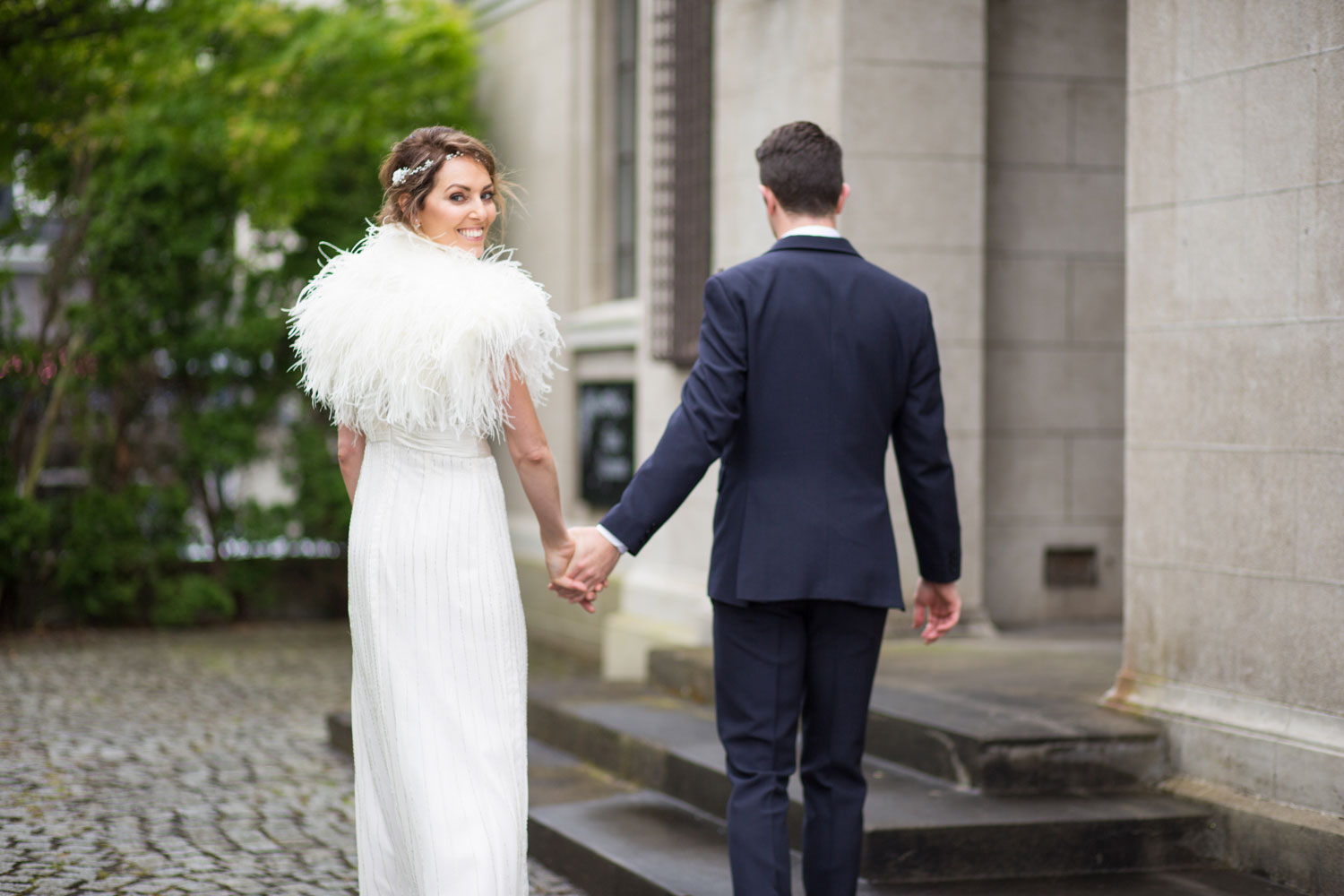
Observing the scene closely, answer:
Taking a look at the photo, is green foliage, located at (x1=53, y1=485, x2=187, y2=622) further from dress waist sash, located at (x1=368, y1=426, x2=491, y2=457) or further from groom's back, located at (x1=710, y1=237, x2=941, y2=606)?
groom's back, located at (x1=710, y1=237, x2=941, y2=606)

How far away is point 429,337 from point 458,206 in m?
0.36

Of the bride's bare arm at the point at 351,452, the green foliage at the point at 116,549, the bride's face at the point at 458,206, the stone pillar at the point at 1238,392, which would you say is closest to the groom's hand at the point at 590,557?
the bride's bare arm at the point at 351,452

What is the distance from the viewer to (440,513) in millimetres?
3746

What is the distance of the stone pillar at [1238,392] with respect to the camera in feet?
15.7

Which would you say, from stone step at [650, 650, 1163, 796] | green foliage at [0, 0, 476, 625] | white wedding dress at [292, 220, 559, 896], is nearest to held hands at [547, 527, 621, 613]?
white wedding dress at [292, 220, 559, 896]

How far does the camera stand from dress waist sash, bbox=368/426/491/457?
12.3ft

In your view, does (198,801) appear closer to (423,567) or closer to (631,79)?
(423,567)

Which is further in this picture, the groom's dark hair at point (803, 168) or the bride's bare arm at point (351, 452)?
the bride's bare arm at point (351, 452)

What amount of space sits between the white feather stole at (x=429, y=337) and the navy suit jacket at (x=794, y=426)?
0.39 m

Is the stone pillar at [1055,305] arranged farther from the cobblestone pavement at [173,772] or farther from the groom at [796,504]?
the groom at [796,504]

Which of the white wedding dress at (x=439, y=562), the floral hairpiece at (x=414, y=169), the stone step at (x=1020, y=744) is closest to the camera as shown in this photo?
the white wedding dress at (x=439, y=562)

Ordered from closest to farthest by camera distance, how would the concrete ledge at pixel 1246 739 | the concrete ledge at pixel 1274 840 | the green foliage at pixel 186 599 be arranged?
the concrete ledge at pixel 1274 840
the concrete ledge at pixel 1246 739
the green foliage at pixel 186 599

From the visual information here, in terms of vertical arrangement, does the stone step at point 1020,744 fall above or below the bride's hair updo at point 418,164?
below

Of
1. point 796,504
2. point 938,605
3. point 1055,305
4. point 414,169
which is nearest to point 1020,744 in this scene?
point 938,605
